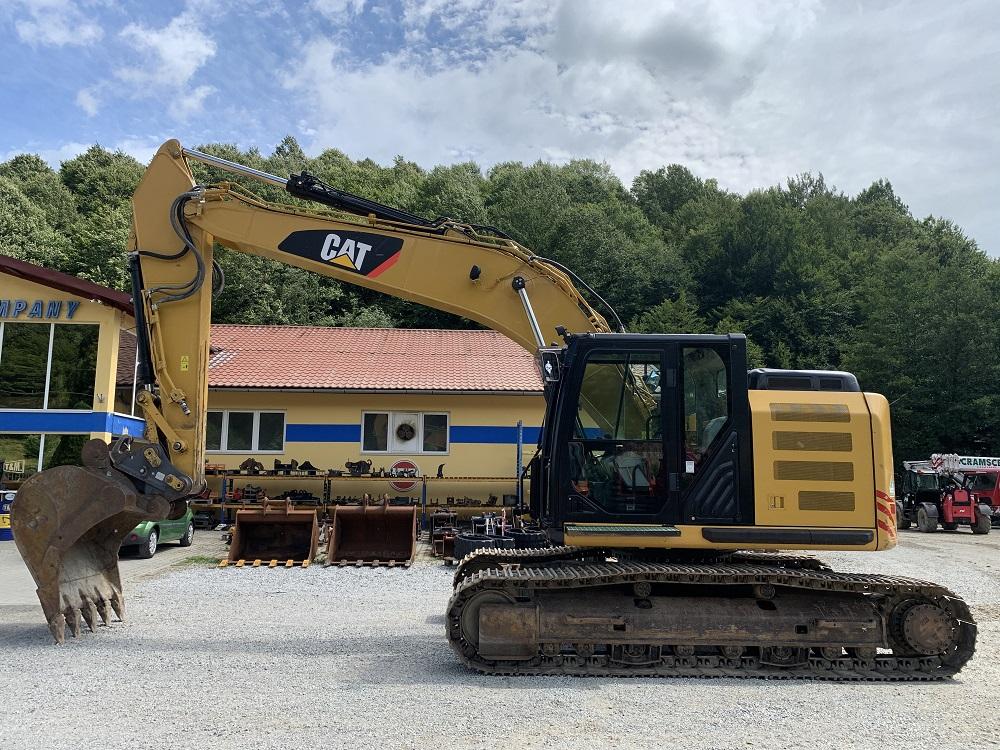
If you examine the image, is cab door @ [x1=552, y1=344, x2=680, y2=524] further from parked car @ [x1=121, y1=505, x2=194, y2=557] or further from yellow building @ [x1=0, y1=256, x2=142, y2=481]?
yellow building @ [x1=0, y1=256, x2=142, y2=481]

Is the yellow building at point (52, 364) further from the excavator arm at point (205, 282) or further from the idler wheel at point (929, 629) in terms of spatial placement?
the idler wheel at point (929, 629)

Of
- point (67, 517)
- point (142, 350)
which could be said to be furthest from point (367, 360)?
point (67, 517)

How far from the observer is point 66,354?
58.5 feet

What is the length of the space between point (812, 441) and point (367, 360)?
17351mm

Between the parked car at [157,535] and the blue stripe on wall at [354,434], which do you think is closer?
the parked car at [157,535]

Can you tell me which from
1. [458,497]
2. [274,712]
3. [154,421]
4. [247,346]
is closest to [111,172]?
[247,346]

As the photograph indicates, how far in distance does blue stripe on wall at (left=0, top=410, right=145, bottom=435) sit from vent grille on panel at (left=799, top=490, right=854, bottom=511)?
50.9 feet

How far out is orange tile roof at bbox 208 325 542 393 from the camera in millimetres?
20656

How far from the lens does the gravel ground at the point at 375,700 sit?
195 inches

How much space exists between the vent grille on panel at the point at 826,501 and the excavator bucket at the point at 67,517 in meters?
6.01

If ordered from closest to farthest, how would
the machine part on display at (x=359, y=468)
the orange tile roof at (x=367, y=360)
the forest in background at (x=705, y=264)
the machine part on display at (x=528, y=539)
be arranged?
1. the machine part on display at (x=528, y=539)
2. the machine part on display at (x=359, y=468)
3. the orange tile roof at (x=367, y=360)
4. the forest in background at (x=705, y=264)

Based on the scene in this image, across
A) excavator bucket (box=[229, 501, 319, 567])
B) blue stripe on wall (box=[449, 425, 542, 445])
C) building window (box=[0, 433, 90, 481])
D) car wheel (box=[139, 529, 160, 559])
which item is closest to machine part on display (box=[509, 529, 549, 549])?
excavator bucket (box=[229, 501, 319, 567])

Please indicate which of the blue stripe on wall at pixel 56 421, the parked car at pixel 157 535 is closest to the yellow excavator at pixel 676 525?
the parked car at pixel 157 535

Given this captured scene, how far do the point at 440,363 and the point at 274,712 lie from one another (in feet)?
57.7
